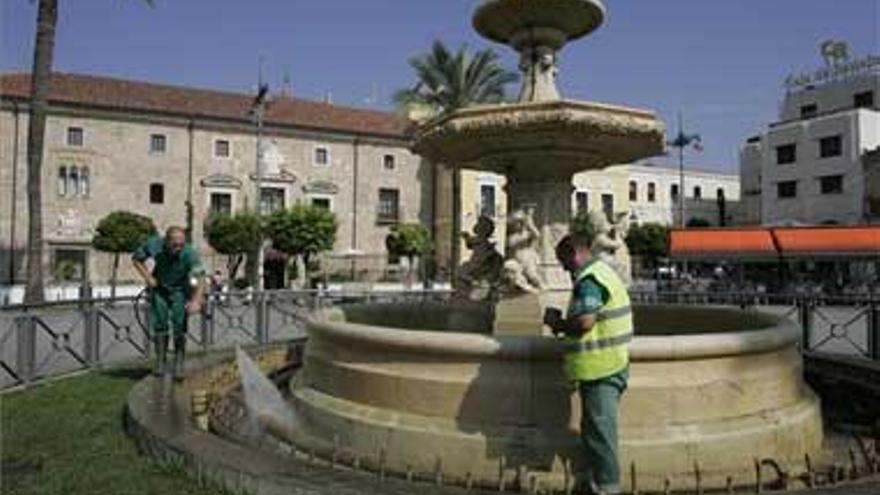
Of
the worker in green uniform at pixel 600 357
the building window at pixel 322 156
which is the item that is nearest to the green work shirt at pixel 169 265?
the worker in green uniform at pixel 600 357

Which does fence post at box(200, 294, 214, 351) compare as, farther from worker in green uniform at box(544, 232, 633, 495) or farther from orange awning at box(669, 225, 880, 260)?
orange awning at box(669, 225, 880, 260)

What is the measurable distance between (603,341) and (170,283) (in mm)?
4907

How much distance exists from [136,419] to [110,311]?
6007 millimetres

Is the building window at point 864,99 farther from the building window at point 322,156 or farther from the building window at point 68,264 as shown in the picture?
the building window at point 68,264

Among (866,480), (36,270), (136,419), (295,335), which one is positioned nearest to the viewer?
(866,480)

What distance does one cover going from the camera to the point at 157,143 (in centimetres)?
4925

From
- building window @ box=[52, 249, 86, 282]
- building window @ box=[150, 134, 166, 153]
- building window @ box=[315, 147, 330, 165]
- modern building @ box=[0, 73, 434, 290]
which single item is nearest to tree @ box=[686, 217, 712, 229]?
modern building @ box=[0, 73, 434, 290]

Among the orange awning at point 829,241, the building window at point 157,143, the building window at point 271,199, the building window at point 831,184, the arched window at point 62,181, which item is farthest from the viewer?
the building window at point 271,199

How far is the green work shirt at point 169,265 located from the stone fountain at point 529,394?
4.99 feet

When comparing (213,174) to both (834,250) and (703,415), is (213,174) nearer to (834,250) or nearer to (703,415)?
(834,250)

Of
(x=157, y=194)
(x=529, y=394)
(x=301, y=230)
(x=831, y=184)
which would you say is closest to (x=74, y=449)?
(x=529, y=394)

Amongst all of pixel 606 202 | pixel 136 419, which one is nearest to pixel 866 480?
pixel 136 419

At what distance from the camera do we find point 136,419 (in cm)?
616

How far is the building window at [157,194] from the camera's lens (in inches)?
1933
